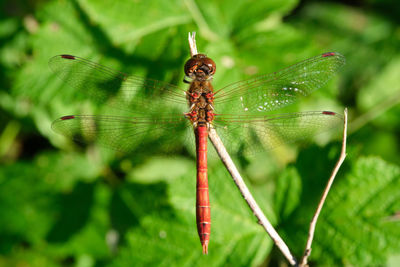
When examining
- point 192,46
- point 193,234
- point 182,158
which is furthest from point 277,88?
point 182,158

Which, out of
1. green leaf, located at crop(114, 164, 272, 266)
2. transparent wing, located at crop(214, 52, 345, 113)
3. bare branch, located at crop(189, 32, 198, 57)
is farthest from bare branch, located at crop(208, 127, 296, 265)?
green leaf, located at crop(114, 164, 272, 266)

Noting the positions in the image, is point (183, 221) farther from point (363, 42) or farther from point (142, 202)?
point (363, 42)

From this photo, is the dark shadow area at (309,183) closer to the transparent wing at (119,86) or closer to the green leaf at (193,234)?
the green leaf at (193,234)

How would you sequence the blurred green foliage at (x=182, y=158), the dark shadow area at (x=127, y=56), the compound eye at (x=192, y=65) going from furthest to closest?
the dark shadow area at (x=127, y=56) < the blurred green foliage at (x=182, y=158) < the compound eye at (x=192, y=65)

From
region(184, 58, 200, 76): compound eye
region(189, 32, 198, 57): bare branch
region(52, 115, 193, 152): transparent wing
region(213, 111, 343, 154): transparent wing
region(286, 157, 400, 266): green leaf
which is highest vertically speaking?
region(189, 32, 198, 57): bare branch

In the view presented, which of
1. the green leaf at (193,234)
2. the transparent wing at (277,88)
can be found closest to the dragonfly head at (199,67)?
the transparent wing at (277,88)

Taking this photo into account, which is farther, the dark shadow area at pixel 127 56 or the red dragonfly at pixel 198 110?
the dark shadow area at pixel 127 56

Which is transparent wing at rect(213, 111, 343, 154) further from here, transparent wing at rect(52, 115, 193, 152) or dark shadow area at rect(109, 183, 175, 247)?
dark shadow area at rect(109, 183, 175, 247)

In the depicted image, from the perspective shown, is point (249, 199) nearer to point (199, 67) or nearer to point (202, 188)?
point (202, 188)
